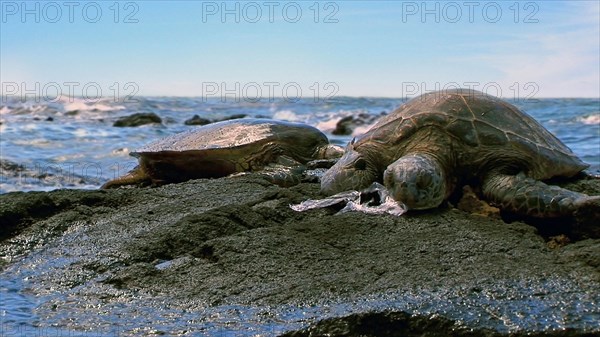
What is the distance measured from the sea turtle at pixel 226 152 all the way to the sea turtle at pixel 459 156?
1.89m

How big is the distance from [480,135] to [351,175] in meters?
0.78

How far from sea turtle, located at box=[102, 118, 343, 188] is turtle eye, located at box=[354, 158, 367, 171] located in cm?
187

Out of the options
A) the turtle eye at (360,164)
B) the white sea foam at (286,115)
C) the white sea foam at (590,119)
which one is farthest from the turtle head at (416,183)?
the white sea foam at (286,115)

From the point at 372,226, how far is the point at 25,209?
208 centimetres

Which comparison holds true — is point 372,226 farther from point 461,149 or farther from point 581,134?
point 581,134

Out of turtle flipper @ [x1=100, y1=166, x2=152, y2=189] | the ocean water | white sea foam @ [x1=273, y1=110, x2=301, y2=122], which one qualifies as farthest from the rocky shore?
white sea foam @ [x1=273, y1=110, x2=301, y2=122]

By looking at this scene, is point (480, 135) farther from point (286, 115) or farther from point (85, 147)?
point (286, 115)

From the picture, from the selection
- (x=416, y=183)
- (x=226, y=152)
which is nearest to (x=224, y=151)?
(x=226, y=152)

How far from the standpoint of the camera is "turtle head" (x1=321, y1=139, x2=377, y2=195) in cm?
466

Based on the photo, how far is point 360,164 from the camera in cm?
479

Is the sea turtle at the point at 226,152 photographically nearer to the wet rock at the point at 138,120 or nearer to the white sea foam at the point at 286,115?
the wet rock at the point at 138,120

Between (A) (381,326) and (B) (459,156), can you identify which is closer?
(A) (381,326)

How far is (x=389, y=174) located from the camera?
4199 mm

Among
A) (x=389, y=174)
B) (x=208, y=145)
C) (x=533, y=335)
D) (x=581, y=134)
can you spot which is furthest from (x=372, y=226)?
(x=581, y=134)
